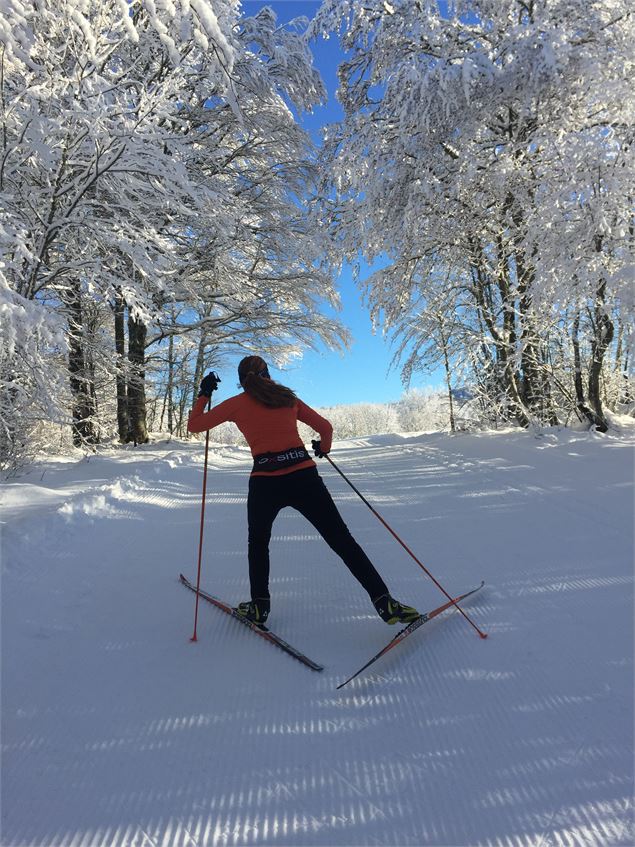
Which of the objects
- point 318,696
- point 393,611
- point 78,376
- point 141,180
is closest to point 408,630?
point 393,611

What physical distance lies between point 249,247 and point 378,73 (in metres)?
4.43

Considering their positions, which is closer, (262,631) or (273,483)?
(262,631)

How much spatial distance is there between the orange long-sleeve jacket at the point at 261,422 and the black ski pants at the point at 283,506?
0.24 feet

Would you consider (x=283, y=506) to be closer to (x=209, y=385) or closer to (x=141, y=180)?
(x=209, y=385)

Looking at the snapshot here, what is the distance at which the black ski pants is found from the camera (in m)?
2.89

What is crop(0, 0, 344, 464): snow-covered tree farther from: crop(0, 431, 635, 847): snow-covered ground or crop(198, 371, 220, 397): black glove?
crop(0, 431, 635, 847): snow-covered ground

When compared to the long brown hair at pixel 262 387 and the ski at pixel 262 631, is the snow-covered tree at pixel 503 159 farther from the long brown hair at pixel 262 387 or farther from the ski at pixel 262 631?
the ski at pixel 262 631

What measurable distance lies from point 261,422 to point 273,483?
394 millimetres

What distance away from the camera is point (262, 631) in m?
2.75

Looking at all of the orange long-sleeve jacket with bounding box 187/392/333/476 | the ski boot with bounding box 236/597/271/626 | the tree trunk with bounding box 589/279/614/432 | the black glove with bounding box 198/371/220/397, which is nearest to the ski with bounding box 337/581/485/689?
the ski boot with bounding box 236/597/271/626

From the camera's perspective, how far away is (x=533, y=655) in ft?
7.84

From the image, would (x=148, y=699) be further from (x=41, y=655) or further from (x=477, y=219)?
(x=477, y=219)

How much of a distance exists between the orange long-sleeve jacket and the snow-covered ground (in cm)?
107

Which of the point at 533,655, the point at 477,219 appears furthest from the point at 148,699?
the point at 477,219
